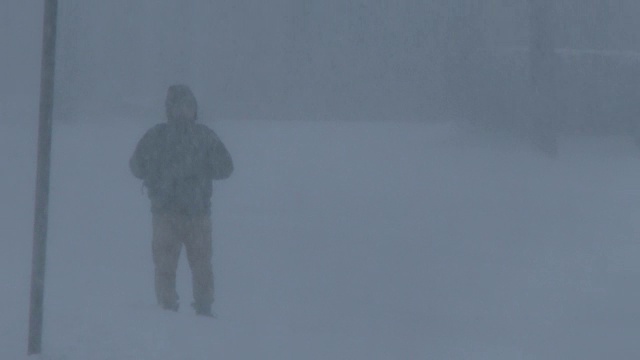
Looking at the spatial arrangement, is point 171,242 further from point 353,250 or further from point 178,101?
point 353,250

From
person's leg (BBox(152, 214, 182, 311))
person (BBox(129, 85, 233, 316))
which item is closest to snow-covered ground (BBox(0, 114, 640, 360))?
person's leg (BBox(152, 214, 182, 311))

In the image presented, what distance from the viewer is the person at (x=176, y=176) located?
5.61 m

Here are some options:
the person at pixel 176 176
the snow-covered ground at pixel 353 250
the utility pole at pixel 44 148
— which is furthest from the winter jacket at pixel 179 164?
the utility pole at pixel 44 148

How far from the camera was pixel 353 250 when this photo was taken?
9.34 meters

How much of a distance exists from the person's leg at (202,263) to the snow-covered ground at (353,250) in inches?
8.4

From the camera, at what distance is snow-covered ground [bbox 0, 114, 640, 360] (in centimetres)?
552

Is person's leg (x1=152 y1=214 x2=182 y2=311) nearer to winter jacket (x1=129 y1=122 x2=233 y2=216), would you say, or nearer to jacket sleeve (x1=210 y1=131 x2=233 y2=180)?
winter jacket (x1=129 y1=122 x2=233 y2=216)

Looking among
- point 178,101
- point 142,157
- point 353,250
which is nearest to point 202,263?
point 142,157

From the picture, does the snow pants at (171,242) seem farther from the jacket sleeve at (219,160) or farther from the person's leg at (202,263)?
the jacket sleeve at (219,160)

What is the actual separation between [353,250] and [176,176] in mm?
3912

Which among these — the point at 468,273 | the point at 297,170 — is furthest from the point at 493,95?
the point at 468,273

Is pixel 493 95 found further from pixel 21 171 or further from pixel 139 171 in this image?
pixel 139 171

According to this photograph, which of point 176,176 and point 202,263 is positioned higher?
point 176,176

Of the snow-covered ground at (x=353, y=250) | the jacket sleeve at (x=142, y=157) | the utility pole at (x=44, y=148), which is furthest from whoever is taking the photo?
the jacket sleeve at (x=142, y=157)
